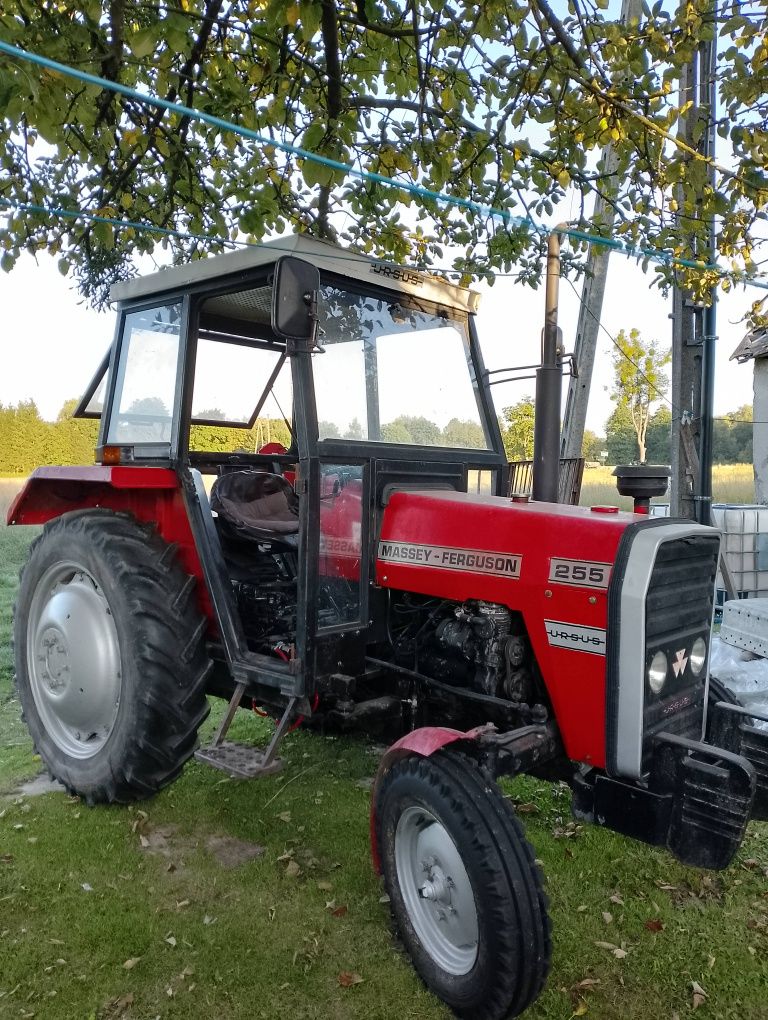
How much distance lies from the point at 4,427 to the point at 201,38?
17.4 metres

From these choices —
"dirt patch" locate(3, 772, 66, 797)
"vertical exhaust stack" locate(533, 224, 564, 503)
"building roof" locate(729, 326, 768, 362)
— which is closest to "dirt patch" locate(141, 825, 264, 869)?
"dirt patch" locate(3, 772, 66, 797)

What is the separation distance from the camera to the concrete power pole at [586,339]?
612cm

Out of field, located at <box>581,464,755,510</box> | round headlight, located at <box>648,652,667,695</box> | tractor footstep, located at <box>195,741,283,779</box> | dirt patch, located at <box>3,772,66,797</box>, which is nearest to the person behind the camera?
round headlight, located at <box>648,652,667,695</box>

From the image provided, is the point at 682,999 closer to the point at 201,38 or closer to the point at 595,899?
the point at 595,899

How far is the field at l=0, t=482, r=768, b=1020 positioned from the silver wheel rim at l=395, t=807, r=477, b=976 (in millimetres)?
155

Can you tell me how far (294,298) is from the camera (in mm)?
2602

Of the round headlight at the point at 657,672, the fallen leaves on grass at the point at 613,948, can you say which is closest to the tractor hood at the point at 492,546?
the round headlight at the point at 657,672

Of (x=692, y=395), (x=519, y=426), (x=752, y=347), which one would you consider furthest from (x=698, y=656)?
(x=519, y=426)

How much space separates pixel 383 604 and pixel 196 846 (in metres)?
1.32

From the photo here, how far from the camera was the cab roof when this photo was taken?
9.43ft

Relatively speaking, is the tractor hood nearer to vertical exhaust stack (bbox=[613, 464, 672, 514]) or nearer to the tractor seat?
vertical exhaust stack (bbox=[613, 464, 672, 514])

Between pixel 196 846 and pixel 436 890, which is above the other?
pixel 436 890

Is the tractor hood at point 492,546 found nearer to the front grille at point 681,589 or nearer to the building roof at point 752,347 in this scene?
the front grille at point 681,589

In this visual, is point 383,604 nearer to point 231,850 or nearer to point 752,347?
point 231,850
